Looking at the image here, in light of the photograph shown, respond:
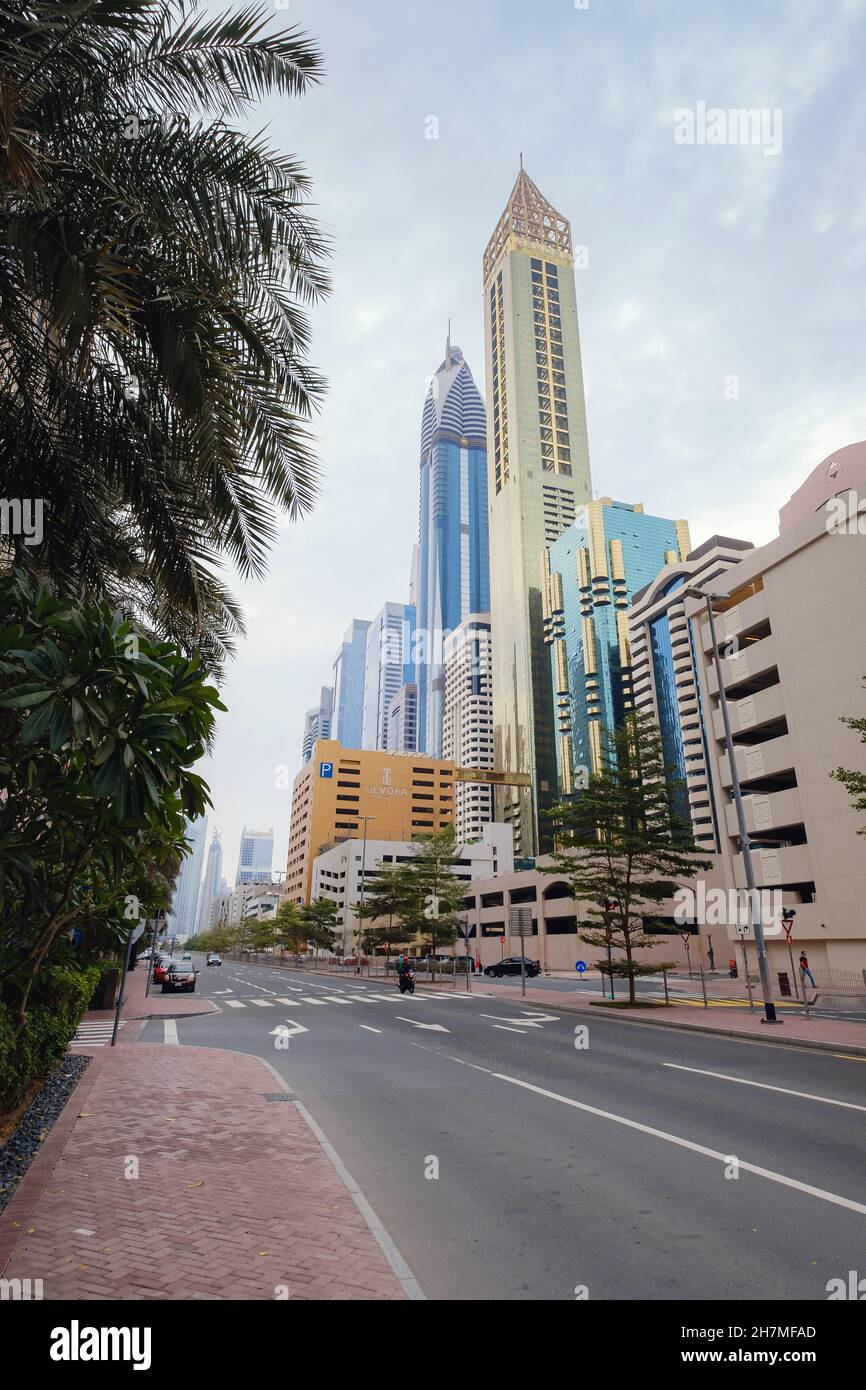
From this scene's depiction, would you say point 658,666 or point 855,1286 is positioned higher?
point 658,666

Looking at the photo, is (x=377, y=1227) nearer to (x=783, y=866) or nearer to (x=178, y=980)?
(x=178, y=980)

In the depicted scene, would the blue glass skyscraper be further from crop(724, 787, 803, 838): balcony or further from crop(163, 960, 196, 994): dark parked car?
crop(163, 960, 196, 994): dark parked car

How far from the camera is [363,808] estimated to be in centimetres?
13850

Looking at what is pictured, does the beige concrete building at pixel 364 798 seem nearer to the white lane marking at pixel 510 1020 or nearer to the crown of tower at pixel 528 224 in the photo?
the white lane marking at pixel 510 1020

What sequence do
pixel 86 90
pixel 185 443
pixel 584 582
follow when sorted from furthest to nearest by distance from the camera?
pixel 584 582
pixel 185 443
pixel 86 90

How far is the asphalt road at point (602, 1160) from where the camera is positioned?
14.9ft

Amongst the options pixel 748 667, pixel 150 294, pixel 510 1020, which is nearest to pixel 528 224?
pixel 748 667

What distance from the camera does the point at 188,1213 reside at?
5.35 meters

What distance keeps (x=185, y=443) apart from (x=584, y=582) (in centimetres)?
14672

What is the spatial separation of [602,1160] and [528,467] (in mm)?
166540

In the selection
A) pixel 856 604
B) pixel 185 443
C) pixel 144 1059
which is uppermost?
pixel 856 604

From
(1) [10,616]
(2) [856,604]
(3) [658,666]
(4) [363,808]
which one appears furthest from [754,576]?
(4) [363,808]

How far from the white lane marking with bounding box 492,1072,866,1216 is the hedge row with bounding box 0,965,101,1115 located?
658 centimetres

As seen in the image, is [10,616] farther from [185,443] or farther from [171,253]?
[171,253]
